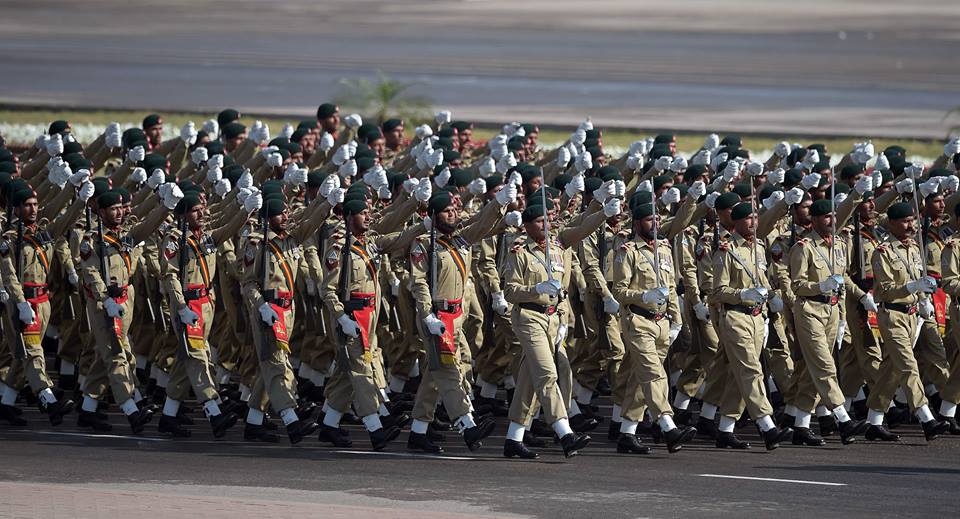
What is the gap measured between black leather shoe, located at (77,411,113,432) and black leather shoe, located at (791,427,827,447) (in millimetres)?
5640

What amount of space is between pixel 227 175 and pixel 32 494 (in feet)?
19.6

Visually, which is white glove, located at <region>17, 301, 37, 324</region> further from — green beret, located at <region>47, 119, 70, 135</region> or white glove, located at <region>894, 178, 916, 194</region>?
white glove, located at <region>894, 178, 916, 194</region>

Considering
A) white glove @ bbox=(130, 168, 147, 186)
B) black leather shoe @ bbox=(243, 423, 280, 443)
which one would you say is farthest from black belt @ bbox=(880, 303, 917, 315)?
white glove @ bbox=(130, 168, 147, 186)

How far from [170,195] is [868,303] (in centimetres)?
579

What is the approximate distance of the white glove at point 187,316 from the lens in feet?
48.4

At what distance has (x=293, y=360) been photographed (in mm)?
16891

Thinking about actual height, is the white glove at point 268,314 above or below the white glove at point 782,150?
below

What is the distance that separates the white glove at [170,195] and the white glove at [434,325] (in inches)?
94.1

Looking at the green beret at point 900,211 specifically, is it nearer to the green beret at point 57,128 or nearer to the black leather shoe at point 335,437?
the black leather shoe at point 335,437

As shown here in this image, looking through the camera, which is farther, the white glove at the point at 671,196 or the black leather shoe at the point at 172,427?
the white glove at the point at 671,196

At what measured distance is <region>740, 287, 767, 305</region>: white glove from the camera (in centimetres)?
1432

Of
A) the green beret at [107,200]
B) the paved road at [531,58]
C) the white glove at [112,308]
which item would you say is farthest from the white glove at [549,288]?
the paved road at [531,58]

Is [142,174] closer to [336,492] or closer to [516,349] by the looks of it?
[516,349]

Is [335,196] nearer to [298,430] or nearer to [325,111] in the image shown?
[298,430]
